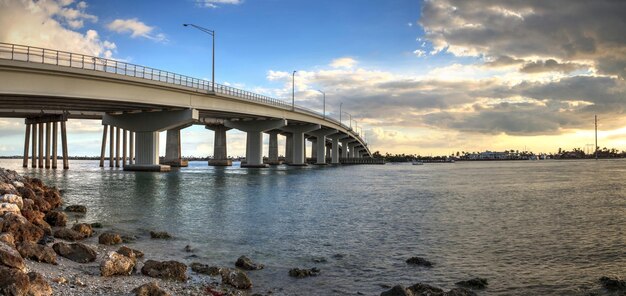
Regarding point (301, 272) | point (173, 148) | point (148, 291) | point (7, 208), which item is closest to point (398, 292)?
point (301, 272)

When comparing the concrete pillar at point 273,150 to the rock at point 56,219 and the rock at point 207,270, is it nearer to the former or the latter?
the rock at point 56,219

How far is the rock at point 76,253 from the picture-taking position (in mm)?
11367

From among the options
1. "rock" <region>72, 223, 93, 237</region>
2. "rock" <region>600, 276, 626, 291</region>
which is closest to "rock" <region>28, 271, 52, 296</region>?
"rock" <region>72, 223, 93, 237</region>

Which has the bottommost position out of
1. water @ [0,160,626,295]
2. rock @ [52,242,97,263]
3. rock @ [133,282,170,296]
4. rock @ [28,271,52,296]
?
water @ [0,160,626,295]

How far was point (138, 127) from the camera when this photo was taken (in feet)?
221

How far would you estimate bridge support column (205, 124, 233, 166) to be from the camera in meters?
128

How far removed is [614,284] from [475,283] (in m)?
3.37

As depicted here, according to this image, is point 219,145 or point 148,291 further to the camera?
point 219,145

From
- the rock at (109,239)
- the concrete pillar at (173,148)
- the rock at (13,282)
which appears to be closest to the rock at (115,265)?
the rock at (13,282)

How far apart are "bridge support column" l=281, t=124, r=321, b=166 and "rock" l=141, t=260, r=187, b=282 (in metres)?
106

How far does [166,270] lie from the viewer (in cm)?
1079

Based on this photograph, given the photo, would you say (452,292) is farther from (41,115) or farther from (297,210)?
(41,115)

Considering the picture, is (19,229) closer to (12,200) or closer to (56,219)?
(12,200)

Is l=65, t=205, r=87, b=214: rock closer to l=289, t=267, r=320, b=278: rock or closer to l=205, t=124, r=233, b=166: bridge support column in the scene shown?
l=289, t=267, r=320, b=278: rock
